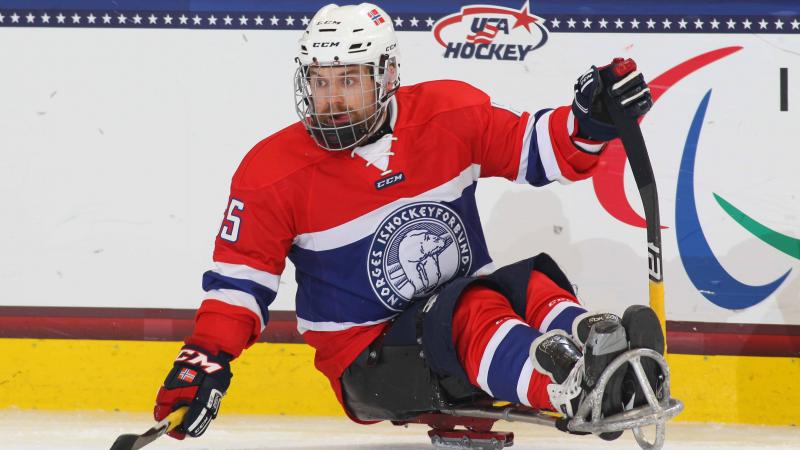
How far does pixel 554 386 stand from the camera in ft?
8.32

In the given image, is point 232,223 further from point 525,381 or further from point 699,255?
point 699,255

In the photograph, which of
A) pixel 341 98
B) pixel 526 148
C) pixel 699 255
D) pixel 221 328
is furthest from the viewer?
pixel 699 255

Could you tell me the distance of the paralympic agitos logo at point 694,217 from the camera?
12.7 ft

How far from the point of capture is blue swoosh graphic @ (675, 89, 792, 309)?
3.88m

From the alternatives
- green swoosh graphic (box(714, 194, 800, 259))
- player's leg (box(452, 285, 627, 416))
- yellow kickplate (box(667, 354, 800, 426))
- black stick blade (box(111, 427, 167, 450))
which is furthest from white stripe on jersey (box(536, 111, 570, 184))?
black stick blade (box(111, 427, 167, 450))

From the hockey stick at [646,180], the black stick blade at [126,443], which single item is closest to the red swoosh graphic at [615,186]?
the hockey stick at [646,180]

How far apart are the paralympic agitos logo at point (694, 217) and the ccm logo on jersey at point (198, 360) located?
1566mm

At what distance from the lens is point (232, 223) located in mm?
3121

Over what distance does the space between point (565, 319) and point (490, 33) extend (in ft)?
4.56

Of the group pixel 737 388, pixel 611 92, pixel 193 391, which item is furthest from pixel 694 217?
pixel 193 391

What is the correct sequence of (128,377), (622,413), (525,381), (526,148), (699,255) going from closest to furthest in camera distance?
(622,413), (525,381), (526,148), (699,255), (128,377)

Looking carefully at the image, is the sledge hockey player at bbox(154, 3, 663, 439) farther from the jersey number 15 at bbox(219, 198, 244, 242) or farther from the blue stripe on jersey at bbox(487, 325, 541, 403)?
the blue stripe on jersey at bbox(487, 325, 541, 403)

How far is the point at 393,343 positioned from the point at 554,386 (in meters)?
0.68

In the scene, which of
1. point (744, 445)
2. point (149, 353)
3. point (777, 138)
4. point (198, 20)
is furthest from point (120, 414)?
point (777, 138)
